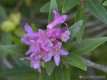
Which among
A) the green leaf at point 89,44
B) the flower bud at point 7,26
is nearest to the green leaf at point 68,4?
the green leaf at point 89,44

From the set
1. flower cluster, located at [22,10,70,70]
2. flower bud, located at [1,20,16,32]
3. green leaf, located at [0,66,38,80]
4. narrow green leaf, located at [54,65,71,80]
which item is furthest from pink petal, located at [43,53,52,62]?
flower bud, located at [1,20,16,32]

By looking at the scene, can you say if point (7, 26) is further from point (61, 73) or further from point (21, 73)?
point (61, 73)

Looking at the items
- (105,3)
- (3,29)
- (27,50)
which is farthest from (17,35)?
(105,3)

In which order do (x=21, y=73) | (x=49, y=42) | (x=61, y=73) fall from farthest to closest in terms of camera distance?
(x=21, y=73) → (x=61, y=73) → (x=49, y=42)

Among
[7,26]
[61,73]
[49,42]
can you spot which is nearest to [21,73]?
[61,73]

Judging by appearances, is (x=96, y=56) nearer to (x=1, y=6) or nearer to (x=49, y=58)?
(x=1, y=6)

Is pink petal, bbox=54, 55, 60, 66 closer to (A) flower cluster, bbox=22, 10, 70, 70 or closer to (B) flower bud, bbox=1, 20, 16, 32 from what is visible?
(A) flower cluster, bbox=22, 10, 70, 70

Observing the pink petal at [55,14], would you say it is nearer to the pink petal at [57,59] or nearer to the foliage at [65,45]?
the foliage at [65,45]
